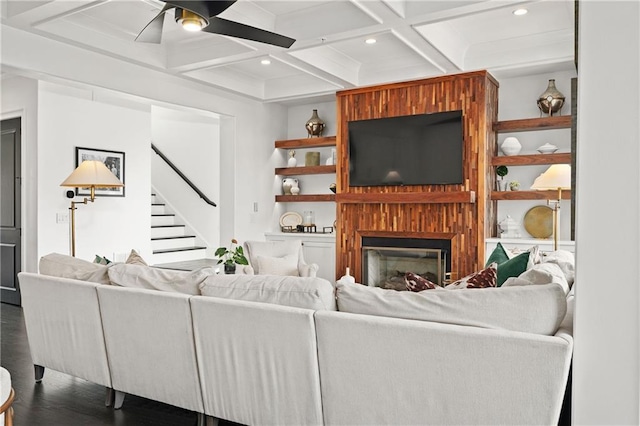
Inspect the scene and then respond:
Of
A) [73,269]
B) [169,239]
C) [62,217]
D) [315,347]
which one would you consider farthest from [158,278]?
[169,239]

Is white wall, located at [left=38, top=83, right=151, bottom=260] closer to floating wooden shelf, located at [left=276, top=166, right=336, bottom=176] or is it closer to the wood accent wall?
floating wooden shelf, located at [left=276, top=166, right=336, bottom=176]

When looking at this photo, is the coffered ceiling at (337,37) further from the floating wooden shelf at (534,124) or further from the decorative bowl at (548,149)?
the decorative bowl at (548,149)

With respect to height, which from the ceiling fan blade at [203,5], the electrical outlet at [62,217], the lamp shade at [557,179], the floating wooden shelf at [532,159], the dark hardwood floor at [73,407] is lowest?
the dark hardwood floor at [73,407]

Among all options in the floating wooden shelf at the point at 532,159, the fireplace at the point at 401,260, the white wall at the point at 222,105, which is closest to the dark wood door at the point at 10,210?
the white wall at the point at 222,105

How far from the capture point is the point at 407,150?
19.9ft

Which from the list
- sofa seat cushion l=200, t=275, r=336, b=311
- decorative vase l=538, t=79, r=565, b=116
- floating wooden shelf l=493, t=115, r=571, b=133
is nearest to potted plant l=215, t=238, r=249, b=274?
sofa seat cushion l=200, t=275, r=336, b=311

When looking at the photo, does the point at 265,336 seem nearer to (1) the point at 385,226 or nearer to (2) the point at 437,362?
(2) the point at 437,362

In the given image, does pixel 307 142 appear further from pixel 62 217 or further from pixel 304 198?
pixel 62 217

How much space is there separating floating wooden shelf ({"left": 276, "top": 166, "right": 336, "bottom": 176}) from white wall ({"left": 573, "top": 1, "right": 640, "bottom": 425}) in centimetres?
537

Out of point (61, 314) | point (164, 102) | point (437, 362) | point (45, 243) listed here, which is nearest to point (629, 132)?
point (437, 362)

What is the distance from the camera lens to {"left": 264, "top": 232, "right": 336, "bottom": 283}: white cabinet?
22.1 ft

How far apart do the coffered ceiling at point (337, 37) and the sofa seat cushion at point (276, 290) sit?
2135mm

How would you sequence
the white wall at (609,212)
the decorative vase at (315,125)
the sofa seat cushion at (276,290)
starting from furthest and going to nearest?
the decorative vase at (315,125), the sofa seat cushion at (276,290), the white wall at (609,212)

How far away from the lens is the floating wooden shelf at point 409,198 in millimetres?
5598
